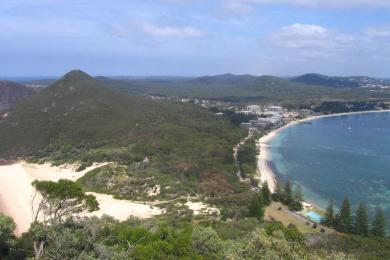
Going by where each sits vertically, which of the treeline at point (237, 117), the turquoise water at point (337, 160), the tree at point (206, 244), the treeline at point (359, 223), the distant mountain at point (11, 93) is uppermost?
the distant mountain at point (11, 93)

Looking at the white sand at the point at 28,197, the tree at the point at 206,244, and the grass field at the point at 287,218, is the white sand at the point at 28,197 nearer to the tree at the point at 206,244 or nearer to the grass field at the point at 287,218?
the grass field at the point at 287,218

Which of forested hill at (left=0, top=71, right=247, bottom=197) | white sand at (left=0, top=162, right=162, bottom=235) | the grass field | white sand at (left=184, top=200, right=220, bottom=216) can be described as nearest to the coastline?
forested hill at (left=0, top=71, right=247, bottom=197)

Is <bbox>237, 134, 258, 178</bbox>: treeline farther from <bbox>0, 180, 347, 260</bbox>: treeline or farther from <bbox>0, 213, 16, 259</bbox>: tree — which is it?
<bbox>0, 213, 16, 259</bbox>: tree

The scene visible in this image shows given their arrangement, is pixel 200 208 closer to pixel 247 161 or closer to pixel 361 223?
pixel 361 223

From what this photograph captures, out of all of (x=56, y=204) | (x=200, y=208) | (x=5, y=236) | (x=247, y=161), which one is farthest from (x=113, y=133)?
(x=56, y=204)

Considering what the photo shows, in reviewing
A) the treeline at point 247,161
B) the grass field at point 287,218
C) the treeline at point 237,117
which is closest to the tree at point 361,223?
the grass field at point 287,218

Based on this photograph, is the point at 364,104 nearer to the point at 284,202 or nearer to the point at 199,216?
the point at 284,202

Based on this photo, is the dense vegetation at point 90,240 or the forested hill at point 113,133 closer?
the dense vegetation at point 90,240
